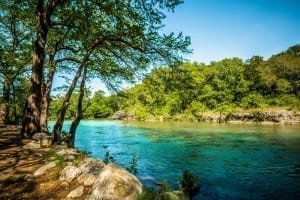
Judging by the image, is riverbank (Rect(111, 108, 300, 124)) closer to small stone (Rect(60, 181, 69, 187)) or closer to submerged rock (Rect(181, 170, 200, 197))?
submerged rock (Rect(181, 170, 200, 197))

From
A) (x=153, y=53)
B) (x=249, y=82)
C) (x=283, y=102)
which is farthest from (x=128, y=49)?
(x=249, y=82)

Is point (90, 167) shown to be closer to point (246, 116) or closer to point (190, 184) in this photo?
point (190, 184)

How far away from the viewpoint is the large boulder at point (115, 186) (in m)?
5.51

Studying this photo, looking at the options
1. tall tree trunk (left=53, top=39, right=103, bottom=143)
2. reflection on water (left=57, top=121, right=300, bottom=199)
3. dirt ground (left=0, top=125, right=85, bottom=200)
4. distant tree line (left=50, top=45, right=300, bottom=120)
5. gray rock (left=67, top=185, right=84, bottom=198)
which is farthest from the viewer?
distant tree line (left=50, top=45, right=300, bottom=120)

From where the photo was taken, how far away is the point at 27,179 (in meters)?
7.15

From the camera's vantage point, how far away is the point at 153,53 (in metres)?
12.1

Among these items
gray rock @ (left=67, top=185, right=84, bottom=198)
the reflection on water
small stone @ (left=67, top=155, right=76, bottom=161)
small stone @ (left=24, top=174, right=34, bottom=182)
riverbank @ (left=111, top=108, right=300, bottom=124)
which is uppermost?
riverbank @ (left=111, top=108, right=300, bottom=124)

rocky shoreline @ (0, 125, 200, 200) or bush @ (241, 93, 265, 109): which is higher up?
bush @ (241, 93, 265, 109)

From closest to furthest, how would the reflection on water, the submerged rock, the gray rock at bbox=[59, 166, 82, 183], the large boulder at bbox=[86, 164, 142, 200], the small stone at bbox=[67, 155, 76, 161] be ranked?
the large boulder at bbox=[86, 164, 142, 200]
the gray rock at bbox=[59, 166, 82, 183]
the small stone at bbox=[67, 155, 76, 161]
the submerged rock
the reflection on water

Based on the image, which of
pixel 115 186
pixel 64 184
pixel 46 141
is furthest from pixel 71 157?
pixel 115 186

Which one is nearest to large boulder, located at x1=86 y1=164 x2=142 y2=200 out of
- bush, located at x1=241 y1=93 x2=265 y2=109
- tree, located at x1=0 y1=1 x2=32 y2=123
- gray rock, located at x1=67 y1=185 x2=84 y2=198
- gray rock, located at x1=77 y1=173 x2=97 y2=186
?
gray rock, located at x1=67 y1=185 x2=84 y2=198

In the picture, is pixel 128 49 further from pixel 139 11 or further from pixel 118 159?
pixel 118 159

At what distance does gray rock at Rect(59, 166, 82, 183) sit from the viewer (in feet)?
23.2

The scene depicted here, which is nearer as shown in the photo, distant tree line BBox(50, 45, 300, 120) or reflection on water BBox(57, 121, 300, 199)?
reflection on water BBox(57, 121, 300, 199)
